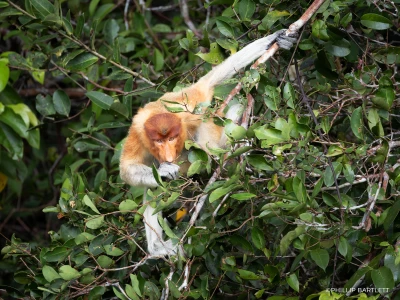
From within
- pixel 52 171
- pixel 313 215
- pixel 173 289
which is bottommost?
pixel 52 171

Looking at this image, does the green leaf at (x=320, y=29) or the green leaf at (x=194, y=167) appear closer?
the green leaf at (x=194, y=167)

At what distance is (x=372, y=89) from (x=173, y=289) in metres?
1.60

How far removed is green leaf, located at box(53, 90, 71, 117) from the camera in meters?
5.50

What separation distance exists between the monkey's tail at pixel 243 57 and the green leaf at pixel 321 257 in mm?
1406

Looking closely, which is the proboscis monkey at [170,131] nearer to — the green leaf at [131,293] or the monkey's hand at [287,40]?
the monkey's hand at [287,40]

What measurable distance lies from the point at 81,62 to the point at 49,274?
1.78 meters

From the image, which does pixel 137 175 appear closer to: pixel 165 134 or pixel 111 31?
pixel 165 134

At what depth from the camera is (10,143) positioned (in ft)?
19.2

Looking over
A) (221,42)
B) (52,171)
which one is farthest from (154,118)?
(52,171)

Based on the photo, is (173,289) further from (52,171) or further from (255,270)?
(52,171)

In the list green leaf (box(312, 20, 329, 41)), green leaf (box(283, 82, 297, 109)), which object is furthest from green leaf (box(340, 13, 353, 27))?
green leaf (box(283, 82, 297, 109))

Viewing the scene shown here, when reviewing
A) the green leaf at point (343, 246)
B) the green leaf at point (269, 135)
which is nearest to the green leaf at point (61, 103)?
the green leaf at point (269, 135)

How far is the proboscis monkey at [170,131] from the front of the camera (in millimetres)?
4430

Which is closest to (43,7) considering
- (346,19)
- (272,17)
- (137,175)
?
(137,175)
